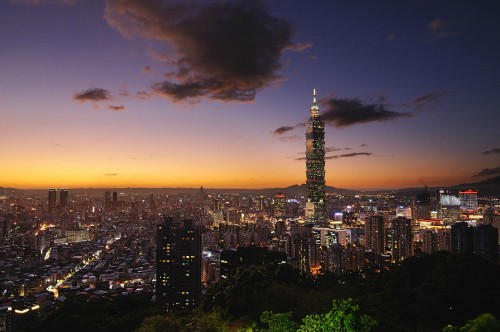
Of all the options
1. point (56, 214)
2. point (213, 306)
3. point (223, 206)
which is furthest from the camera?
point (223, 206)

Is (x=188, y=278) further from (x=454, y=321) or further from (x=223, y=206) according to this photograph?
(x=223, y=206)

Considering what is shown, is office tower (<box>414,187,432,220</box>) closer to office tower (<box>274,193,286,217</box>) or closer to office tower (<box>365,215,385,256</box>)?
office tower (<box>365,215,385,256</box>)

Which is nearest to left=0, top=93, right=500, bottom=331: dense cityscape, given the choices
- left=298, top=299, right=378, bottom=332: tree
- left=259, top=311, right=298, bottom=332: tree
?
left=259, top=311, right=298, bottom=332: tree

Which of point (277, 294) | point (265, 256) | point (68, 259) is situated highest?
point (277, 294)

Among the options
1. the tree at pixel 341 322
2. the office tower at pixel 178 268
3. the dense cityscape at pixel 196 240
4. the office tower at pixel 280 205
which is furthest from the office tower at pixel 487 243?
the office tower at pixel 280 205

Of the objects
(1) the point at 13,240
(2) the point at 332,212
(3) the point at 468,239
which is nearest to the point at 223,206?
(2) the point at 332,212

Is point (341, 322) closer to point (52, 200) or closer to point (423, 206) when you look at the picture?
point (423, 206)
